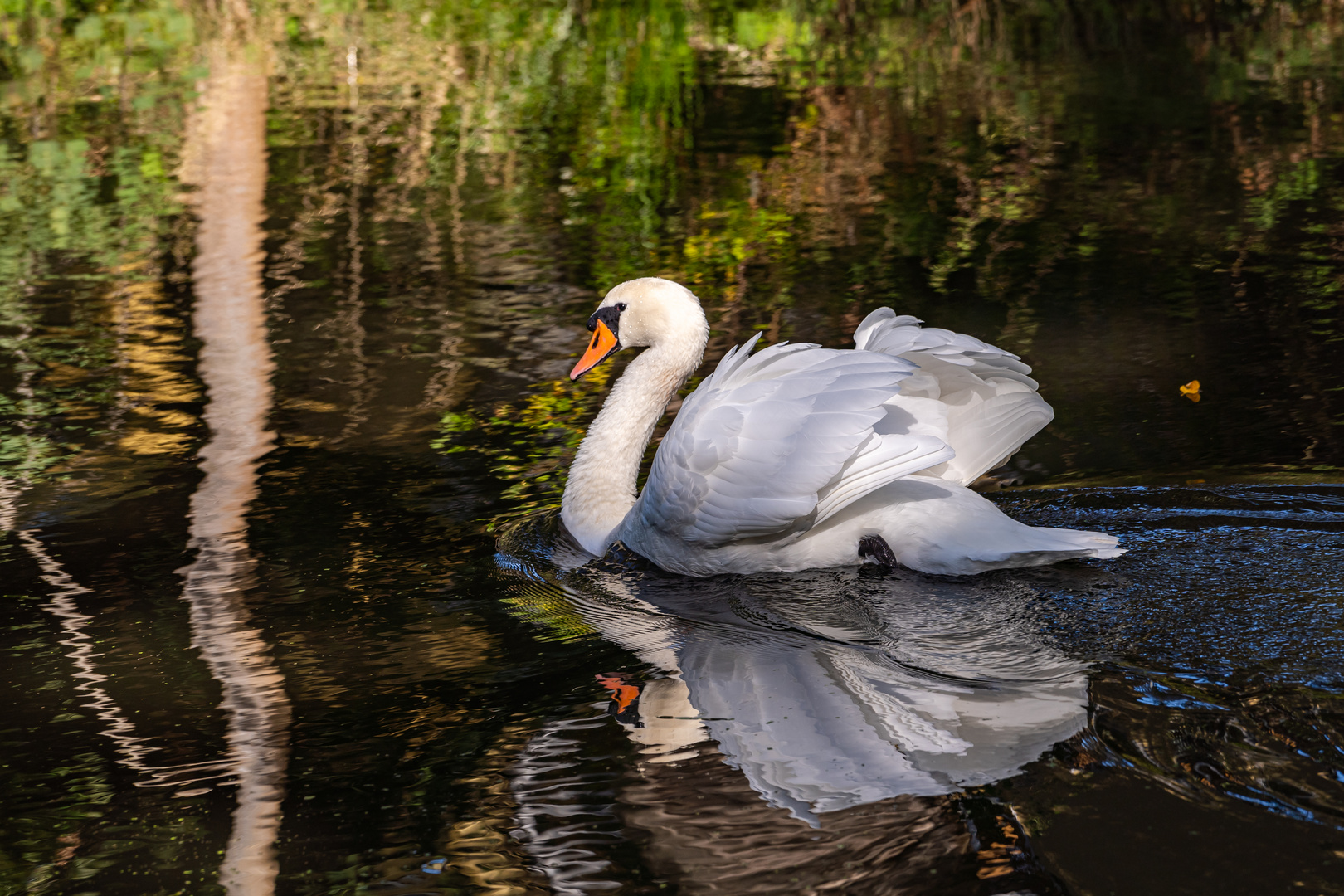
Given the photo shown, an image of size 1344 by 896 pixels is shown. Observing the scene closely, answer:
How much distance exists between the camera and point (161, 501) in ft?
18.9

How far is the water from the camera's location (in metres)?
3.25

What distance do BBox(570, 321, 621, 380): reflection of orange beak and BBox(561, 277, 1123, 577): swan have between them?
0.48 m

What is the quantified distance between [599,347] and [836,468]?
5.55 feet

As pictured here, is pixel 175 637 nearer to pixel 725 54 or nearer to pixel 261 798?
pixel 261 798

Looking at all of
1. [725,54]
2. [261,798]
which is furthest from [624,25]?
[261,798]

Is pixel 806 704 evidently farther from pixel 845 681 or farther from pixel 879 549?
pixel 879 549

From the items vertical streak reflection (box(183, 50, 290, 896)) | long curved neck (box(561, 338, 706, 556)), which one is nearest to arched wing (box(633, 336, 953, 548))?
A: long curved neck (box(561, 338, 706, 556))

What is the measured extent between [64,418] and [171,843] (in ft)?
13.1

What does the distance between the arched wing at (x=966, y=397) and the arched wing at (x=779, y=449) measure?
25 cm

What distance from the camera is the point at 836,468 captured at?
4.42m

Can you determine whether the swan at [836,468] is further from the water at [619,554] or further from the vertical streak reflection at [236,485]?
the vertical streak reflection at [236,485]

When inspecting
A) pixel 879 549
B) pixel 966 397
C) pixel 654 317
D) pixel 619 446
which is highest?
pixel 654 317

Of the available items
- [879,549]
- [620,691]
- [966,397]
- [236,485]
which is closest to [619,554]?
[879,549]

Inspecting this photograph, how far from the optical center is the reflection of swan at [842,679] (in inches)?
135
